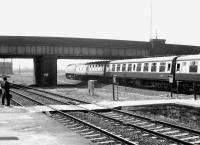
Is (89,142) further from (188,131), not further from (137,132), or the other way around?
(188,131)

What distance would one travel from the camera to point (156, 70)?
108 ft

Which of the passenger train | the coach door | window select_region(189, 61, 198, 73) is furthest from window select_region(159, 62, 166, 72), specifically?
window select_region(189, 61, 198, 73)

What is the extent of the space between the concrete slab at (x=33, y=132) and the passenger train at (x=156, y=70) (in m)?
13.0

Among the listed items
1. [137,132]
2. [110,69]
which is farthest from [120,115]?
[110,69]

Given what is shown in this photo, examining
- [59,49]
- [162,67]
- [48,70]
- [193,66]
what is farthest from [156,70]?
[59,49]

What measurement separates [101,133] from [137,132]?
126cm

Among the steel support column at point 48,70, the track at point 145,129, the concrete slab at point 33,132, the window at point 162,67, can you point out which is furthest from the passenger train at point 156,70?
the concrete slab at point 33,132

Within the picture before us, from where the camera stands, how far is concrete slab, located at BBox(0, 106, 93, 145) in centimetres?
1013

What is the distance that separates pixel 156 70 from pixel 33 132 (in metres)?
22.5

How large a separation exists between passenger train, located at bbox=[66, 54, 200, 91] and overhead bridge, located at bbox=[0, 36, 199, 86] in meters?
3.76

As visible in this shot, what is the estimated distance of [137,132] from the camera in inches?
479

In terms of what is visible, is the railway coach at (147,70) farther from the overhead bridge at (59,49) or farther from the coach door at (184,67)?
the overhead bridge at (59,49)

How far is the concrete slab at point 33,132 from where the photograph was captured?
1013cm

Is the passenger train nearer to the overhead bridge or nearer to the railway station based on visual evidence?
the railway station
